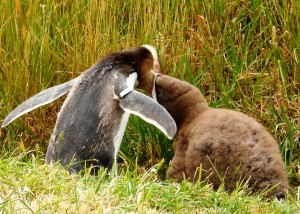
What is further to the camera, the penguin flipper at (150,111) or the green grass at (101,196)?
the penguin flipper at (150,111)

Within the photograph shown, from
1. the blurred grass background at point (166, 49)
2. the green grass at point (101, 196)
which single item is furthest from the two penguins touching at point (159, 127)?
the blurred grass background at point (166, 49)

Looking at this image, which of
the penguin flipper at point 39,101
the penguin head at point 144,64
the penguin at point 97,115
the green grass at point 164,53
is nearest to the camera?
the penguin at point 97,115

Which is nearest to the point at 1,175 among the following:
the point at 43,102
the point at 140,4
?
the point at 43,102

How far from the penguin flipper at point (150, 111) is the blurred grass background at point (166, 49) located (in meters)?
0.90

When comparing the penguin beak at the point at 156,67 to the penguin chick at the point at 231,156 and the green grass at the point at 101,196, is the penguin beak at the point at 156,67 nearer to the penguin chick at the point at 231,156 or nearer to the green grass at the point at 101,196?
the penguin chick at the point at 231,156

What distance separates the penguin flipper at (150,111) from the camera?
6117mm

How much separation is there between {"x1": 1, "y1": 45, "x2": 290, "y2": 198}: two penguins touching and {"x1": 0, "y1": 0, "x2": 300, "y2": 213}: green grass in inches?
21.9

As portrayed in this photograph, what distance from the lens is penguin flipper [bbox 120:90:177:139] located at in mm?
6117

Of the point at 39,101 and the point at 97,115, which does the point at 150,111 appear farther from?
the point at 39,101

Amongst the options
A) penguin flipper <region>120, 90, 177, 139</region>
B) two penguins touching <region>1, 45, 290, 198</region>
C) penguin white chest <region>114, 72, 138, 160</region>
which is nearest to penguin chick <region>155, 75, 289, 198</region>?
two penguins touching <region>1, 45, 290, 198</region>

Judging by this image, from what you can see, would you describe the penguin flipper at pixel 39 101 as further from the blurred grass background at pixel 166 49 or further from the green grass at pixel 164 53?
the blurred grass background at pixel 166 49

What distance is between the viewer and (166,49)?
26.0 ft

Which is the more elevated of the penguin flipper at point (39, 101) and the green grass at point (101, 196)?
the green grass at point (101, 196)

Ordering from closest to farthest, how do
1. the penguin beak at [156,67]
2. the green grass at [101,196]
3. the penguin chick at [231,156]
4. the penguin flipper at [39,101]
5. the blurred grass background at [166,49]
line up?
the green grass at [101,196]
the penguin chick at [231,156]
the penguin flipper at [39,101]
the penguin beak at [156,67]
the blurred grass background at [166,49]
